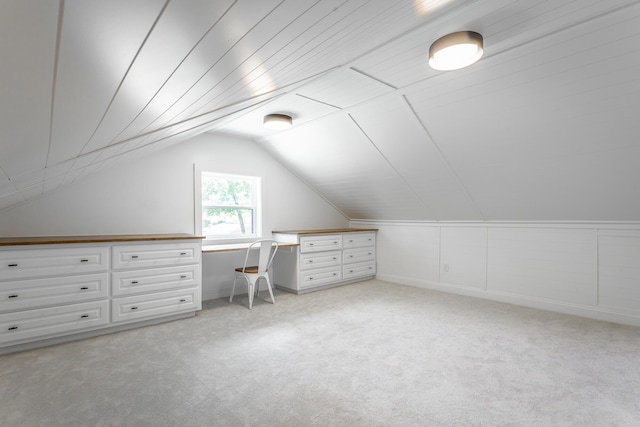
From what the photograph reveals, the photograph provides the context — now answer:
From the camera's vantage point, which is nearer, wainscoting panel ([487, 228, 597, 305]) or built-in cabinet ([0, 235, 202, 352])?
built-in cabinet ([0, 235, 202, 352])

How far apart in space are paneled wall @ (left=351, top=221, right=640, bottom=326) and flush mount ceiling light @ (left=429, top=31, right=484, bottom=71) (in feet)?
8.81

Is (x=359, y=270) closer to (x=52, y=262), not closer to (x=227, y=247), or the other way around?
(x=227, y=247)

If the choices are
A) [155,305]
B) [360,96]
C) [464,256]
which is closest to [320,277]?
[464,256]

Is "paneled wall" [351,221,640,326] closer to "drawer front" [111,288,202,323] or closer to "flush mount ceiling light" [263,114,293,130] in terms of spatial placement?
"flush mount ceiling light" [263,114,293,130]

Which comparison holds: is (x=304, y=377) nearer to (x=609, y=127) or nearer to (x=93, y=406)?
(x=93, y=406)

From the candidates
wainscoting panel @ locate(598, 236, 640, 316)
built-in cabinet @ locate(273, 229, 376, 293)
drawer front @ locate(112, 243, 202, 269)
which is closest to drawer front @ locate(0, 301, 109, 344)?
drawer front @ locate(112, 243, 202, 269)

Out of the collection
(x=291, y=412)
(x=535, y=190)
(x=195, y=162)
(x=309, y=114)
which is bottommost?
(x=291, y=412)

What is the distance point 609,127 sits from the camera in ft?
8.33

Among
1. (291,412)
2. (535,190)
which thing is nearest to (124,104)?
(291,412)

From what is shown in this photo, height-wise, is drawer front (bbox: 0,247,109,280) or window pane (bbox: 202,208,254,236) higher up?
window pane (bbox: 202,208,254,236)

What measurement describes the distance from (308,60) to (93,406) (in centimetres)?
230

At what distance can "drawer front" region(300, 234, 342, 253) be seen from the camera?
15.0 ft

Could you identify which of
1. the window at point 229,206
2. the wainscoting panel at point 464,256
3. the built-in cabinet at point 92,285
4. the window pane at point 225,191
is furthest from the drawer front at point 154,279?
the wainscoting panel at point 464,256

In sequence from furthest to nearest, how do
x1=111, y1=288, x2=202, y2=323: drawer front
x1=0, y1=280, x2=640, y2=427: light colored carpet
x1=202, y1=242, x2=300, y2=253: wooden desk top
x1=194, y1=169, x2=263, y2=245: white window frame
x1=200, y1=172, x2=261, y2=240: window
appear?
x1=200, y1=172, x2=261, y2=240: window
x1=194, y1=169, x2=263, y2=245: white window frame
x1=202, y1=242, x2=300, y2=253: wooden desk top
x1=111, y1=288, x2=202, y2=323: drawer front
x1=0, y1=280, x2=640, y2=427: light colored carpet
